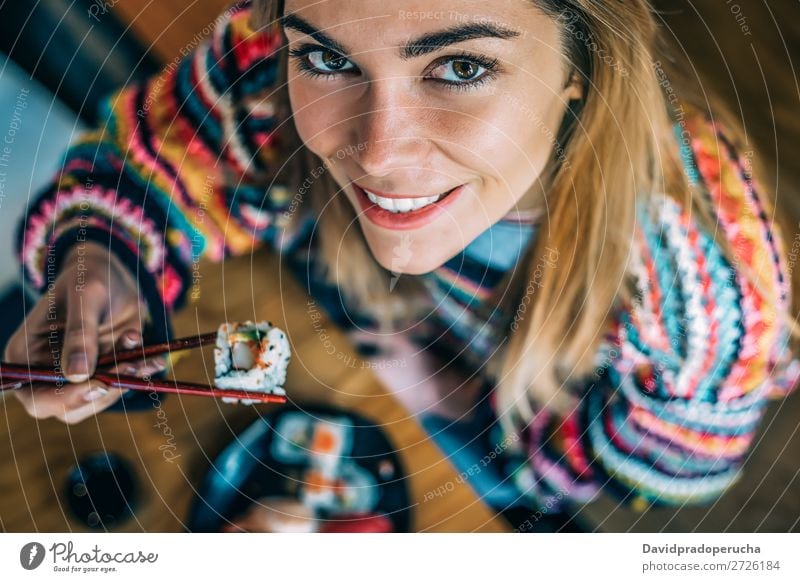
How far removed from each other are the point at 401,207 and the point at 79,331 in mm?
368

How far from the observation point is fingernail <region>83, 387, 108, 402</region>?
0.82 metres

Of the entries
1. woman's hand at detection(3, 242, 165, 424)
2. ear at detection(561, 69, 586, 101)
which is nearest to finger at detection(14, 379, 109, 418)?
woman's hand at detection(3, 242, 165, 424)

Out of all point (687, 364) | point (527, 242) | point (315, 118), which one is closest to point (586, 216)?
point (527, 242)

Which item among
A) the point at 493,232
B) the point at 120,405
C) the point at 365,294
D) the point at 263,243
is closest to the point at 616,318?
the point at 493,232

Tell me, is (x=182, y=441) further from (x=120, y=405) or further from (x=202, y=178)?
(x=202, y=178)

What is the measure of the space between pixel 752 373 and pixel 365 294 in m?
0.44

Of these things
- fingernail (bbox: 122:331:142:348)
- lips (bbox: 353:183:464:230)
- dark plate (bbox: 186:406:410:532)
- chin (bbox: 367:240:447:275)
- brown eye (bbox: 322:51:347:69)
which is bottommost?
dark plate (bbox: 186:406:410:532)

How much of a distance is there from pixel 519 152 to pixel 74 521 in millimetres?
622

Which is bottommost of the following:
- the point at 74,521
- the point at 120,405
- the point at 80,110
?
the point at 74,521

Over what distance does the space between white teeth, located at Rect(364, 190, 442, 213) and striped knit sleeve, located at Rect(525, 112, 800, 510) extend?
9.2 inches

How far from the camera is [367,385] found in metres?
0.84

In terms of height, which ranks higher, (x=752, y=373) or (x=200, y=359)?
(x=200, y=359)

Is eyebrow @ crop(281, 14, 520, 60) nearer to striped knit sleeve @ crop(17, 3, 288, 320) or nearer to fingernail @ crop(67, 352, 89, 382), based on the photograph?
striped knit sleeve @ crop(17, 3, 288, 320)

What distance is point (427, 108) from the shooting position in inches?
30.5
